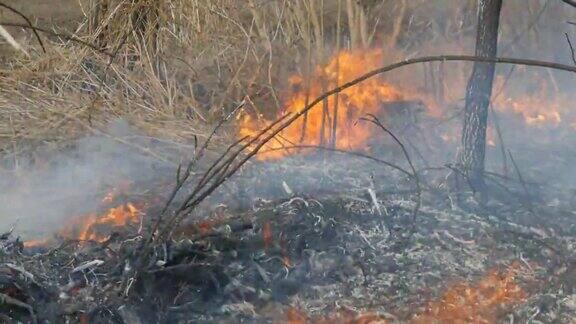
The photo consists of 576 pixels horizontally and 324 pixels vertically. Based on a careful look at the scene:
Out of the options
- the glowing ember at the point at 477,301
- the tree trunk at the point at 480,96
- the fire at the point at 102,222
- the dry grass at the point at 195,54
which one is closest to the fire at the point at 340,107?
the dry grass at the point at 195,54

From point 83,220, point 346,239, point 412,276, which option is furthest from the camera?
point 83,220

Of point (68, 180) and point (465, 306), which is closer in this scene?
point (465, 306)

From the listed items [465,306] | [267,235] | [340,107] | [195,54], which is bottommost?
[465,306]

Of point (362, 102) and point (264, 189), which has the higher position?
point (362, 102)

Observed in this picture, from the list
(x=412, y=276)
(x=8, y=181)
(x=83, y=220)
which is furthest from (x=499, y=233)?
(x=8, y=181)

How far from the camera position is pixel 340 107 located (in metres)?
6.35

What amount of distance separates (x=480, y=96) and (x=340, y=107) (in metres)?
1.93

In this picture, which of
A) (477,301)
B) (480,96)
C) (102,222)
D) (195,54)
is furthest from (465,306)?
(195,54)

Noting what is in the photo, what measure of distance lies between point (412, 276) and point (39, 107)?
4180 millimetres

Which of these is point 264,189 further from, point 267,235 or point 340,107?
point 340,107

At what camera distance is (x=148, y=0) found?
22.9 feet

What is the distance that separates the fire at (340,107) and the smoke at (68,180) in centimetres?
125

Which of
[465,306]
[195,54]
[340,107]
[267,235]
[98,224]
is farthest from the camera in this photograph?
[195,54]

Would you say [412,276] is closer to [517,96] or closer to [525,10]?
[517,96]
